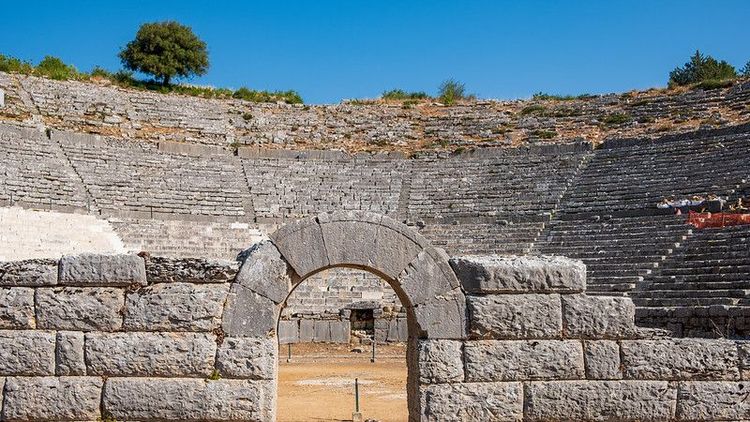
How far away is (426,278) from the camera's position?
7078 millimetres

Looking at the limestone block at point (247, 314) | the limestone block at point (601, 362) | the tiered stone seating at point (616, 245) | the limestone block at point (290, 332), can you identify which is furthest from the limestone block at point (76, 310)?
the limestone block at point (290, 332)

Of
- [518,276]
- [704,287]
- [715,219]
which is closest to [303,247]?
[518,276]

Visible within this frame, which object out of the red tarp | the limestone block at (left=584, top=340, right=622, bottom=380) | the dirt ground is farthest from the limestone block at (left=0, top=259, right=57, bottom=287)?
the red tarp

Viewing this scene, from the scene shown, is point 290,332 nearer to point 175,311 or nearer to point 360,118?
point 175,311

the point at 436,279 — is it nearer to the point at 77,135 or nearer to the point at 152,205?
the point at 152,205

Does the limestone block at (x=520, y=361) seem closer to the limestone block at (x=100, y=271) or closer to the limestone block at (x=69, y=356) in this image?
the limestone block at (x=100, y=271)

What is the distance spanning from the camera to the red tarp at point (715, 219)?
21.2 meters

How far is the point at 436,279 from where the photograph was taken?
7078 millimetres

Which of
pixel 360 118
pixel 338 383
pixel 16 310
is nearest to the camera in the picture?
pixel 16 310

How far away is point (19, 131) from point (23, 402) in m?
25.5

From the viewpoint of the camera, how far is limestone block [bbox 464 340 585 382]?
6.97 meters

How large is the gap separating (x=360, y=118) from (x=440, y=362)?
3155cm

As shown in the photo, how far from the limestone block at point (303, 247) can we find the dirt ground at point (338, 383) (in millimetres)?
5415

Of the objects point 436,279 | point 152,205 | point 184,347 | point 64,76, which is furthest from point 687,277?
point 64,76
